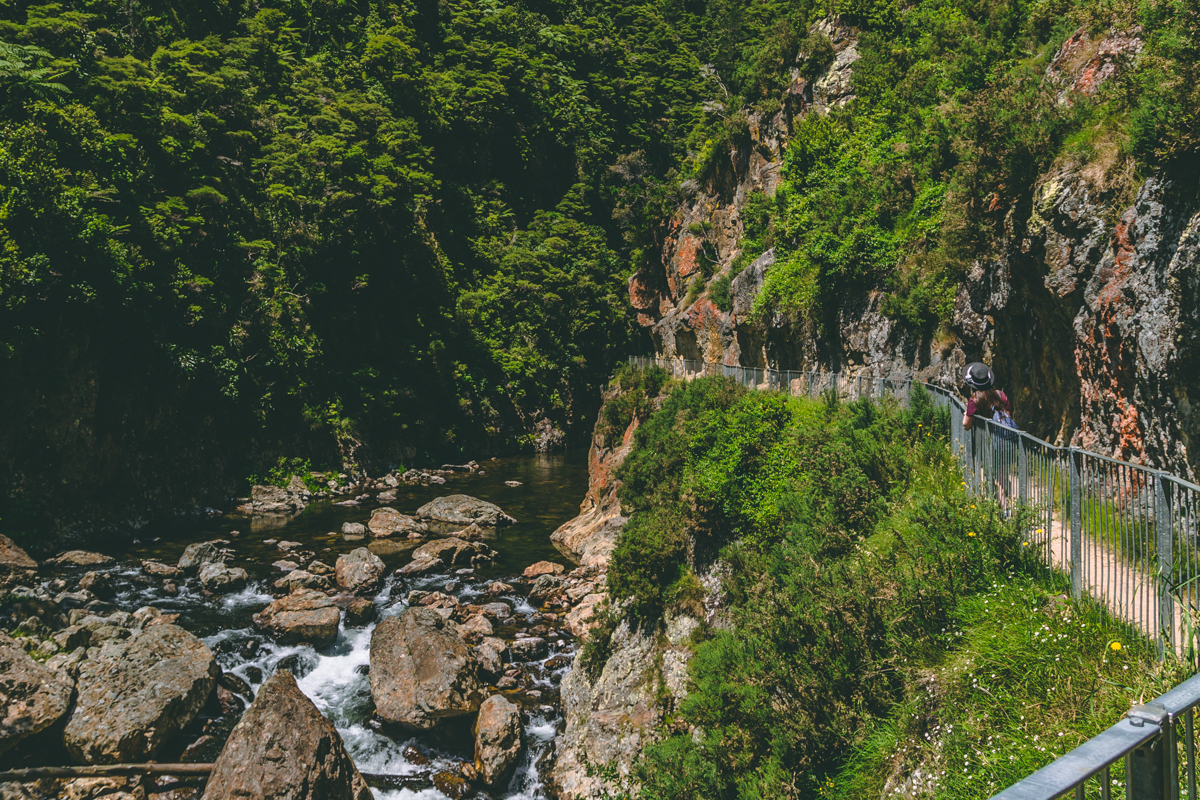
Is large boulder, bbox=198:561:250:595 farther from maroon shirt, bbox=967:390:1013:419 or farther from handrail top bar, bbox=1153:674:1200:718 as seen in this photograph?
handrail top bar, bbox=1153:674:1200:718

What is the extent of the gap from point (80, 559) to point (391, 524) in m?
11.1

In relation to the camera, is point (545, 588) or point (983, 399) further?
point (545, 588)

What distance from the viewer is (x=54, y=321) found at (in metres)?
27.5

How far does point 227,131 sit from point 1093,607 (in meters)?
48.6

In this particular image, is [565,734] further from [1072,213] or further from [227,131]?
[227,131]

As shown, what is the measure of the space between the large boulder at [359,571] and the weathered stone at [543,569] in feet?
17.0

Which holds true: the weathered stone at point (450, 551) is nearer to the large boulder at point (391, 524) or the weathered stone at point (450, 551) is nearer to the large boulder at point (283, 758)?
the large boulder at point (391, 524)

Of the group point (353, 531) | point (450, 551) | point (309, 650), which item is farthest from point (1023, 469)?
point (353, 531)

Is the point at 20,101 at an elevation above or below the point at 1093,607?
above

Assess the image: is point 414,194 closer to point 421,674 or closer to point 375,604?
point 375,604

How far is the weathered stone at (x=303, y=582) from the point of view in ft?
70.4

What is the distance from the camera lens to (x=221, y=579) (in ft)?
71.5

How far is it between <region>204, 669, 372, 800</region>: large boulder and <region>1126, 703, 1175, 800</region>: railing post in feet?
Answer: 40.7

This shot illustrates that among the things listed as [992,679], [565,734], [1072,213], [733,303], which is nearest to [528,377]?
[733,303]
